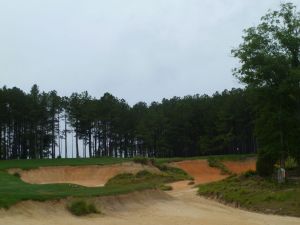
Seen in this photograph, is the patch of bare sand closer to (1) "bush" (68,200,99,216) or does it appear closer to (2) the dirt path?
(2) the dirt path

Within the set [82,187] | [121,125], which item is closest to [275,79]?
[82,187]

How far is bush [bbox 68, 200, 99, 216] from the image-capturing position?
24281 millimetres

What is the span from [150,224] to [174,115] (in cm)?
9212

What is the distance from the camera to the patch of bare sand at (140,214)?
22391 mm

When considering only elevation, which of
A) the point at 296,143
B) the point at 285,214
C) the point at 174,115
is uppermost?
the point at 174,115

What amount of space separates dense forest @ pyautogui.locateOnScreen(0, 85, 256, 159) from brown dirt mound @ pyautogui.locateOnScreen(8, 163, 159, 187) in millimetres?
36086

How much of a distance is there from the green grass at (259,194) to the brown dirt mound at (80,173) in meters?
19.0

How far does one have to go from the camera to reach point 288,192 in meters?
35.2

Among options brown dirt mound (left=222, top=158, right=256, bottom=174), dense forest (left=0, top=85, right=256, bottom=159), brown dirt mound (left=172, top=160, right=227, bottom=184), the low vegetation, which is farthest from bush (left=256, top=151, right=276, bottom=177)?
dense forest (left=0, top=85, right=256, bottom=159)

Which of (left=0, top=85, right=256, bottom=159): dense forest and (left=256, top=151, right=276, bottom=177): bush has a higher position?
(left=0, top=85, right=256, bottom=159): dense forest

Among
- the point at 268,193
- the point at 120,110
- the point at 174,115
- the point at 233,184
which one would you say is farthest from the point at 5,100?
the point at 268,193

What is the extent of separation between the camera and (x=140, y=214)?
2684 centimetres

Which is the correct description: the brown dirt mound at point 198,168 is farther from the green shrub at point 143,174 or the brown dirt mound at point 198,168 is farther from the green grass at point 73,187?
the green shrub at point 143,174

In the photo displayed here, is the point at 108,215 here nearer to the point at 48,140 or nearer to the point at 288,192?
the point at 288,192
